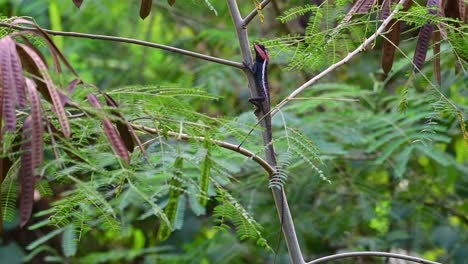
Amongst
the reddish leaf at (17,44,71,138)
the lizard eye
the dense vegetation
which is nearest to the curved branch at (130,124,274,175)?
the dense vegetation

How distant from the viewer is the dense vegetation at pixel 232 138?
4.00 feet

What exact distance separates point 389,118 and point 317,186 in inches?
18.5

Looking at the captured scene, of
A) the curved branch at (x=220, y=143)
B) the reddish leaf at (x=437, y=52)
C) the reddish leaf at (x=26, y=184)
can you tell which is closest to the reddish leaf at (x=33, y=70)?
the reddish leaf at (x=26, y=184)

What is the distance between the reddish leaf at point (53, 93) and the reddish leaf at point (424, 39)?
71 centimetres

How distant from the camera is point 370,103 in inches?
110

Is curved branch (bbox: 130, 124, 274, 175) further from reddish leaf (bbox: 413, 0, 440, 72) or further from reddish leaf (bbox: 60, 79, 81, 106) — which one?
reddish leaf (bbox: 413, 0, 440, 72)

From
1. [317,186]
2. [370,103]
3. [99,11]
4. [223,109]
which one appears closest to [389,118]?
[370,103]

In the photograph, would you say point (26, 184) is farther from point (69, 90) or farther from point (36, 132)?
point (69, 90)

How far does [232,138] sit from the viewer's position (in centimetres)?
266

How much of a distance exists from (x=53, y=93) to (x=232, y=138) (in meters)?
1.64

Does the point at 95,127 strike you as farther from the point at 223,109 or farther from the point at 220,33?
the point at 223,109

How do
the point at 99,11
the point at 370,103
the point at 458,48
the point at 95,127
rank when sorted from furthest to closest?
the point at 99,11
the point at 370,103
the point at 458,48
the point at 95,127

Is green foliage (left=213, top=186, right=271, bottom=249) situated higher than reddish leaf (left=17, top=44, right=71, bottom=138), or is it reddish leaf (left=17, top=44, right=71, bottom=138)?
green foliage (left=213, top=186, right=271, bottom=249)

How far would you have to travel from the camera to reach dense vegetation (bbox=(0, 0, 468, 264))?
122 cm
